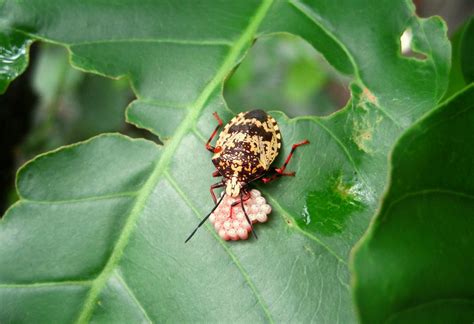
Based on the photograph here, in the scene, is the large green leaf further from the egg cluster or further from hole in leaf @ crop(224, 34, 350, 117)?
hole in leaf @ crop(224, 34, 350, 117)

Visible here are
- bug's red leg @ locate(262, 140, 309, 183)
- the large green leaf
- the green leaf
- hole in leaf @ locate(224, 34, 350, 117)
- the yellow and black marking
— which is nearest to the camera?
the green leaf

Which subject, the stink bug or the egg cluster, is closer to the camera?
the egg cluster

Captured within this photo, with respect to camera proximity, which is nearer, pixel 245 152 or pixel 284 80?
pixel 245 152

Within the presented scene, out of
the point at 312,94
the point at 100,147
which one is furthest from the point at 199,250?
the point at 312,94

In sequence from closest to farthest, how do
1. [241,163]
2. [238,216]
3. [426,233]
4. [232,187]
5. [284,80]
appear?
[426,233], [238,216], [232,187], [241,163], [284,80]

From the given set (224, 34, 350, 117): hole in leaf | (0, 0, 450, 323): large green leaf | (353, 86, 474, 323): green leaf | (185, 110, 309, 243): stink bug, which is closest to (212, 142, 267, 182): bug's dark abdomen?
(185, 110, 309, 243): stink bug

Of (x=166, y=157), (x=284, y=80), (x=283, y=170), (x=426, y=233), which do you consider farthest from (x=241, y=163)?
(x=284, y=80)

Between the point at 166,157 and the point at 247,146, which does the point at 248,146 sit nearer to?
the point at 247,146

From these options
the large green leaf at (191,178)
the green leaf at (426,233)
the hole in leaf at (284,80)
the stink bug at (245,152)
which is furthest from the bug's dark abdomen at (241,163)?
the hole in leaf at (284,80)

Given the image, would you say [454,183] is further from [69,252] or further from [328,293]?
[69,252]
